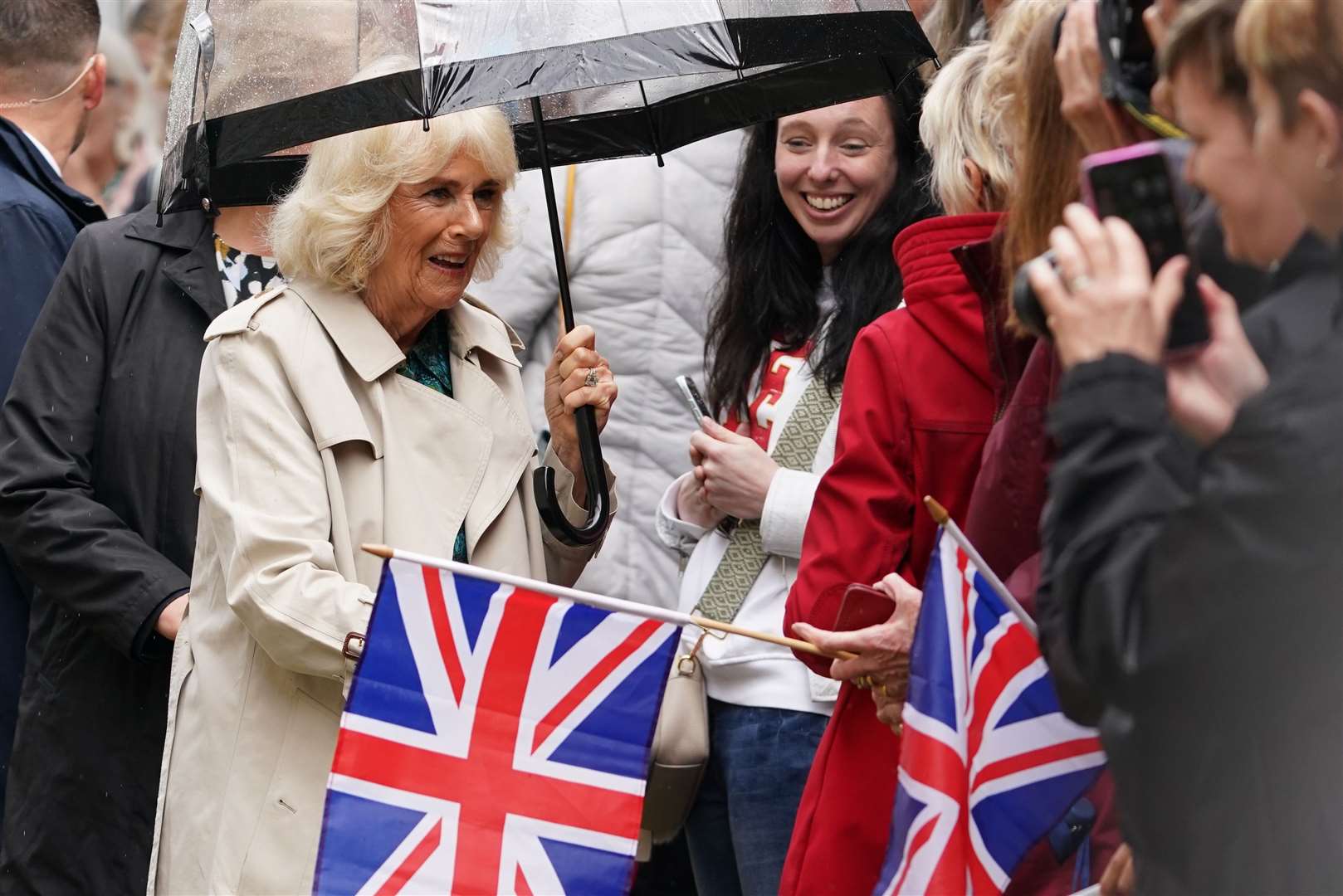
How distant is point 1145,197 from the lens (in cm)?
197

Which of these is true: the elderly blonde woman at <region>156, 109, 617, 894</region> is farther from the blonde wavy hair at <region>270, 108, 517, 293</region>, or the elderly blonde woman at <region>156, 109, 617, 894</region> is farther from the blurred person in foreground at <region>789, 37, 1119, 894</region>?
the blurred person in foreground at <region>789, 37, 1119, 894</region>

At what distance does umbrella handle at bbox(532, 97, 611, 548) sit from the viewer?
3.54 metres

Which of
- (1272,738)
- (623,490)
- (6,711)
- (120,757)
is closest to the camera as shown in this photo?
(1272,738)

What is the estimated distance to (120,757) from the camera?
390 centimetres

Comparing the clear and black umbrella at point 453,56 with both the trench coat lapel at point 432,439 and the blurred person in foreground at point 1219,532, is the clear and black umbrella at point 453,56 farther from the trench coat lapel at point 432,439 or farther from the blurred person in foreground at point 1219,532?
the blurred person in foreground at point 1219,532

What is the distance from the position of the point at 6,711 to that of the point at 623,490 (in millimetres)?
1627

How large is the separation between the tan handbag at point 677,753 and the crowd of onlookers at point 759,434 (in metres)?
0.08

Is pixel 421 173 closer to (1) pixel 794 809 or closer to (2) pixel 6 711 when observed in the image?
(1) pixel 794 809

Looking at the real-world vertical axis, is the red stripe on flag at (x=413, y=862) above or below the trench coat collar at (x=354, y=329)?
below

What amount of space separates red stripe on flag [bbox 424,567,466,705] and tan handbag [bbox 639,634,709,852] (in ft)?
2.45

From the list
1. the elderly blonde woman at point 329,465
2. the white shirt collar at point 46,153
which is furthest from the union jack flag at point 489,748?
the white shirt collar at point 46,153

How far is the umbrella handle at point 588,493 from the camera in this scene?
140 inches

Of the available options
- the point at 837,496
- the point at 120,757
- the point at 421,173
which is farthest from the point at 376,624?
the point at 120,757

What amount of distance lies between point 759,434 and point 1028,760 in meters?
1.53
